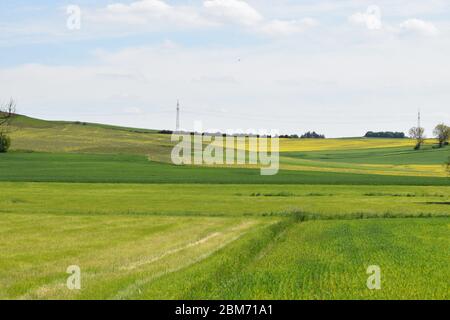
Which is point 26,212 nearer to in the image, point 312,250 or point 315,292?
point 312,250

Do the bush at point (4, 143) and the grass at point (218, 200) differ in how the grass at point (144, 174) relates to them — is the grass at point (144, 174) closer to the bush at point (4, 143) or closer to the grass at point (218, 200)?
the grass at point (218, 200)

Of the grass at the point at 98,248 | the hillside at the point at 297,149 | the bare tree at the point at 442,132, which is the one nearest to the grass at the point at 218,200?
the grass at the point at 98,248

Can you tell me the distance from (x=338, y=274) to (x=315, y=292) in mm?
3138

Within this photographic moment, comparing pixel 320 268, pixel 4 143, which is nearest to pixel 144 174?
pixel 4 143

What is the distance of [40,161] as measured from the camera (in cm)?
10031

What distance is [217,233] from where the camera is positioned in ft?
107

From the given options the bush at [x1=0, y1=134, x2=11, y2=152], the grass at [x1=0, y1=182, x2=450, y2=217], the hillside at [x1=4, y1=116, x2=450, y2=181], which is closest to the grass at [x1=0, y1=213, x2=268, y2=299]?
the grass at [x1=0, y1=182, x2=450, y2=217]

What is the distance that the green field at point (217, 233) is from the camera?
17.8 meters

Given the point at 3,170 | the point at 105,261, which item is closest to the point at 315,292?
the point at 105,261

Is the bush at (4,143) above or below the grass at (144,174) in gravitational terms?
above

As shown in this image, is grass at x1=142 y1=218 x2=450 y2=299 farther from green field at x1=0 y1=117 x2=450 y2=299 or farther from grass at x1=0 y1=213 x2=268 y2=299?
grass at x1=0 y1=213 x2=268 y2=299

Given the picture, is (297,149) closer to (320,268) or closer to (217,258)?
(217,258)

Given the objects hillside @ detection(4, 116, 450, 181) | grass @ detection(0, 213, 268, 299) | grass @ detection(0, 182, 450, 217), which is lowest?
grass @ detection(0, 182, 450, 217)

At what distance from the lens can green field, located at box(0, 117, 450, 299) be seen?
17766mm
